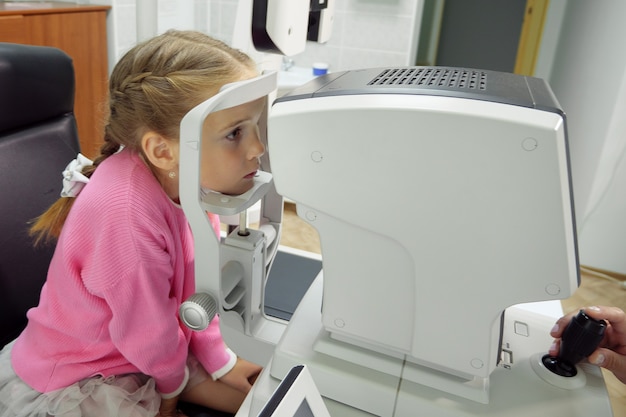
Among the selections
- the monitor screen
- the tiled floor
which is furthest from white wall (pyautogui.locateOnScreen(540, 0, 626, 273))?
the monitor screen

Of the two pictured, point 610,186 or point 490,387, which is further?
point 610,186

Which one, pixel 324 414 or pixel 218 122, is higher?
pixel 218 122

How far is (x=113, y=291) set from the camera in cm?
76

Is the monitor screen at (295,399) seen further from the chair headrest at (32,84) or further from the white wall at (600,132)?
the white wall at (600,132)

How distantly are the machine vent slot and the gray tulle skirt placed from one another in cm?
63

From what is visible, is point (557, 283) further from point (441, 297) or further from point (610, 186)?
point (610, 186)

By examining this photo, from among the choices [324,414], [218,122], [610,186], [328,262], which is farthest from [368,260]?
[610,186]

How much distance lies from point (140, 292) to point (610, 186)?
2180mm

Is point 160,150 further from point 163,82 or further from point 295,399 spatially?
point 295,399

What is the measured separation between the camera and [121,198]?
2.47 feet

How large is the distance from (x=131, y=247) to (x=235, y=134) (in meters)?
0.23

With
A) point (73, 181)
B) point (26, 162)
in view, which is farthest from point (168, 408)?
point (26, 162)

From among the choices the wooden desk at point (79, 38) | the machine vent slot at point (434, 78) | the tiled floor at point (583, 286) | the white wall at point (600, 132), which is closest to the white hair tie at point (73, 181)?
the machine vent slot at point (434, 78)

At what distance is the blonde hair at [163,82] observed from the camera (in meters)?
0.77
